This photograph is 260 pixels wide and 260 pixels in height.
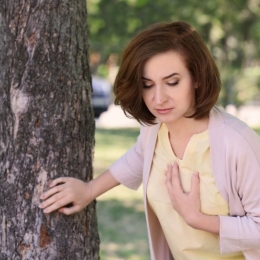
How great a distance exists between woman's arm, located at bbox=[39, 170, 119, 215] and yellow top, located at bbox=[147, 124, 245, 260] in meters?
0.27

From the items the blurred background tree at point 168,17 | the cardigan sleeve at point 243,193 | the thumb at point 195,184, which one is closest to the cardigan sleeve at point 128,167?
the thumb at point 195,184

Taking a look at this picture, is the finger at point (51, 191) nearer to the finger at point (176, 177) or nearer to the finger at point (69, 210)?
the finger at point (69, 210)

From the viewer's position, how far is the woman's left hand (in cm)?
238

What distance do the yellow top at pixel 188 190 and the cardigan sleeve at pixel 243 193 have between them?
0.07 metres

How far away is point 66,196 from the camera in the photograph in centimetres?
269

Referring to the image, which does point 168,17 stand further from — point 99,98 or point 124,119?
point 124,119

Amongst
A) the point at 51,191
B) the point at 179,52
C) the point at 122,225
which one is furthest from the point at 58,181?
→ the point at 122,225

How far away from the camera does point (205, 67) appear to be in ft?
7.68

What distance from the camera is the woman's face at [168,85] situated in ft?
7.61

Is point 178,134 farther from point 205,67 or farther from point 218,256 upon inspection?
point 218,256

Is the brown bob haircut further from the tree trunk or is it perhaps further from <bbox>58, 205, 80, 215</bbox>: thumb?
<bbox>58, 205, 80, 215</bbox>: thumb

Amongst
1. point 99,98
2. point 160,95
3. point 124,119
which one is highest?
point 99,98

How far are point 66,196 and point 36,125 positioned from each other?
12.2 inches

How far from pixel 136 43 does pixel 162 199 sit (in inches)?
23.5
